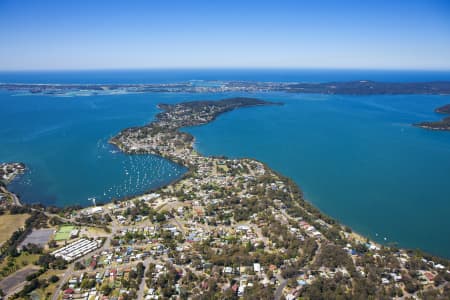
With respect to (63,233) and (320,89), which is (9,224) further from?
(320,89)

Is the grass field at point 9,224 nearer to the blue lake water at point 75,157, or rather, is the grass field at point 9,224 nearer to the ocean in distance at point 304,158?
the blue lake water at point 75,157

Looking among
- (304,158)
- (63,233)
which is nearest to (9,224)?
(63,233)

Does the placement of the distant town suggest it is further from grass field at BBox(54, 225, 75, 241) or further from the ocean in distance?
the ocean in distance

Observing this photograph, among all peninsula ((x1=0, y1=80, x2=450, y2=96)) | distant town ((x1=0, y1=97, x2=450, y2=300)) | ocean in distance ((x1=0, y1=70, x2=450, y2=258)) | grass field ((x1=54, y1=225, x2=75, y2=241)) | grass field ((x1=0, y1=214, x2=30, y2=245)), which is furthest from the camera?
peninsula ((x1=0, y1=80, x2=450, y2=96))

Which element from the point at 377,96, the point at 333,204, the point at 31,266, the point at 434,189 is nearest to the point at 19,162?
the point at 31,266

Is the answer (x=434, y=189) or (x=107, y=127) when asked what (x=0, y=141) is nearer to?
(x=107, y=127)

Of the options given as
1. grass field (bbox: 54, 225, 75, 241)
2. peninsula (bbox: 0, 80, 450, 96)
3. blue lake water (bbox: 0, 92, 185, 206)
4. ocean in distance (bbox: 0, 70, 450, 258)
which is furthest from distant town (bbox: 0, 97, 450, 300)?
peninsula (bbox: 0, 80, 450, 96)
